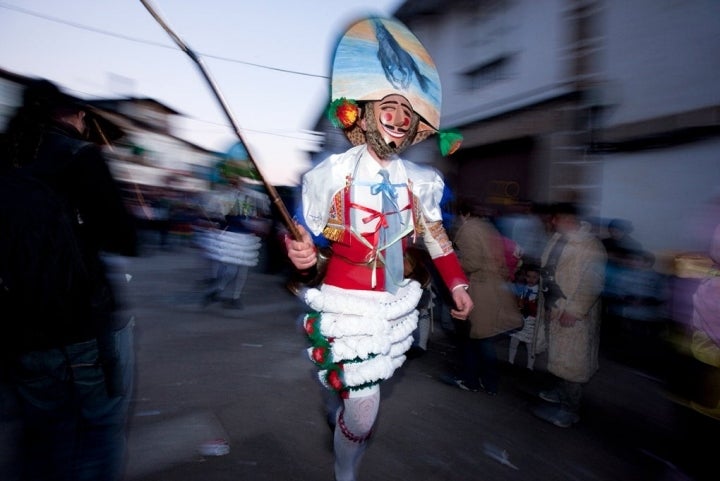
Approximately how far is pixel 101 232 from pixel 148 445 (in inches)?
66.4

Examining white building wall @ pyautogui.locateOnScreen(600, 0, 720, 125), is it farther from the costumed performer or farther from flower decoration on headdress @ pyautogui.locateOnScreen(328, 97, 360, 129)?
flower decoration on headdress @ pyautogui.locateOnScreen(328, 97, 360, 129)

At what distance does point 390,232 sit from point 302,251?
0.44 m

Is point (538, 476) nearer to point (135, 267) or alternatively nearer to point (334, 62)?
point (334, 62)

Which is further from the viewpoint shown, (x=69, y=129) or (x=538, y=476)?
(x=538, y=476)

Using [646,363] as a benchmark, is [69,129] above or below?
above

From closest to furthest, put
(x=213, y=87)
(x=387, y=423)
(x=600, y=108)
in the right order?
(x=213, y=87) → (x=387, y=423) → (x=600, y=108)

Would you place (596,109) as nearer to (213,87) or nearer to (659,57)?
(659,57)

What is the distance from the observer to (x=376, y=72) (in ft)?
6.69

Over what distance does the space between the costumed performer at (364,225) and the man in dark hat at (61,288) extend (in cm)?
76

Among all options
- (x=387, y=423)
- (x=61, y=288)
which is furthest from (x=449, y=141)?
(x=387, y=423)

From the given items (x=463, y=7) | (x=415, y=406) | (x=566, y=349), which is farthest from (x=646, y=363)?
(x=463, y=7)

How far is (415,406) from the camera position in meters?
3.55

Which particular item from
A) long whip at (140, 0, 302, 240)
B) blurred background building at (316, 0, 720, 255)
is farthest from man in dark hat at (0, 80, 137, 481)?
blurred background building at (316, 0, 720, 255)

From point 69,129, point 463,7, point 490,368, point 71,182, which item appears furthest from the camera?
point 463,7
